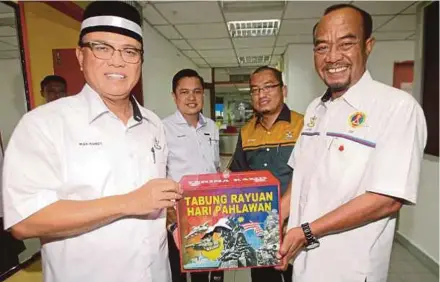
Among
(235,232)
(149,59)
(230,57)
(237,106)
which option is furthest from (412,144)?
(237,106)

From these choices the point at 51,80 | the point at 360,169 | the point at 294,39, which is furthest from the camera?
the point at 294,39

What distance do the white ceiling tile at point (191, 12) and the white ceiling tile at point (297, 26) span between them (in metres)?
1.06

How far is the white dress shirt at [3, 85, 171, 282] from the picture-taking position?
0.90 metres

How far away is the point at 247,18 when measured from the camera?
432 cm

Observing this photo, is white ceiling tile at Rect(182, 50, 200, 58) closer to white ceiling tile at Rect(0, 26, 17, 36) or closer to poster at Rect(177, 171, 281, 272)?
white ceiling tile at Rect(0, 26, 17, 36)

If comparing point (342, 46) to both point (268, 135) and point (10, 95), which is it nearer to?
point (268, 135)

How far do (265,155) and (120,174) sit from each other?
1088 millimetres

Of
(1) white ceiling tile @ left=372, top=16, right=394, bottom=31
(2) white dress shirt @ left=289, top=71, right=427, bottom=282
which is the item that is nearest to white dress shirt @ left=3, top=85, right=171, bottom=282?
(2) white dress shirt @ left=289, top=71, right=427, bottom=282

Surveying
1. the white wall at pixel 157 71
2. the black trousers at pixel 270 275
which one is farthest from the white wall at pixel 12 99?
the white wall at pixel 157 71

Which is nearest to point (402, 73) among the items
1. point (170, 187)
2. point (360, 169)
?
point (360, 169)

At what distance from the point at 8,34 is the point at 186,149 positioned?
1322 mm

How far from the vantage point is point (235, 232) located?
41.6 inches

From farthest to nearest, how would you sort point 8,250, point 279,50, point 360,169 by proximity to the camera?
1. point 279,50
2. point 8,250
3. point 360,169

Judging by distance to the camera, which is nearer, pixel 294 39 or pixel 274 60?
pixel 294 39
